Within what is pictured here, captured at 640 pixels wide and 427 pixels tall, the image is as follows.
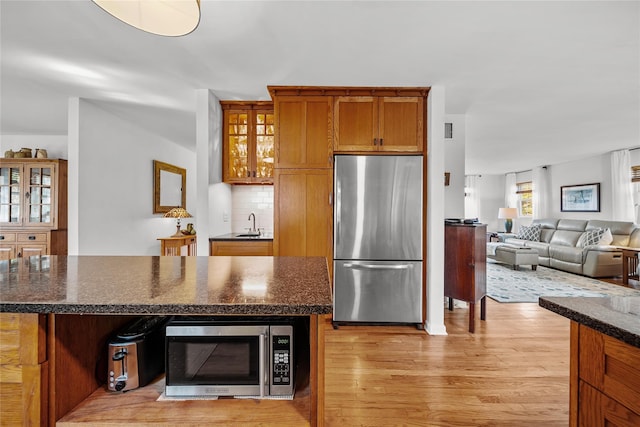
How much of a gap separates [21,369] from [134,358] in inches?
11.6

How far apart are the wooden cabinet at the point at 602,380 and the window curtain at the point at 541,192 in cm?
857

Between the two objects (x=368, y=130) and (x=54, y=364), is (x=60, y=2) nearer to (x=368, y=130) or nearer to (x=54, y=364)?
(x=54, y=364)

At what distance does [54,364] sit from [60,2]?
2053 millimetres

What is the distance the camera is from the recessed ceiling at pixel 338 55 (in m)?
1.90

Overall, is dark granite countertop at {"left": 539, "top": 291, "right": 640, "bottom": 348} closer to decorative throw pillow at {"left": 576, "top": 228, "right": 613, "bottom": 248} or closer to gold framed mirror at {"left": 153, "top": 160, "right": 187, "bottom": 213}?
gold framed mirror at {"left": 153, "top": 160, "right": 187, "bottom": 213}

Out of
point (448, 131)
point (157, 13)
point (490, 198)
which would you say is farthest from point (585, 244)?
point (157, 13)

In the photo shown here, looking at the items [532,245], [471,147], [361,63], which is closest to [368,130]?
[361,63]

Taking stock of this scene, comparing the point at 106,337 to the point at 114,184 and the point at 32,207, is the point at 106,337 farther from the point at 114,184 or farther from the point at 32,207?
the point at 32,207

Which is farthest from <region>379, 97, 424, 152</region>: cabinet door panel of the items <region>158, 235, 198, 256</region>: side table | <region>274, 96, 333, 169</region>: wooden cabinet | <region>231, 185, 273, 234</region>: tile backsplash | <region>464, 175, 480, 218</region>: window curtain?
<region>464, 175, 480, 218</region>: window curtain

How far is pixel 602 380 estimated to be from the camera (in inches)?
34.1

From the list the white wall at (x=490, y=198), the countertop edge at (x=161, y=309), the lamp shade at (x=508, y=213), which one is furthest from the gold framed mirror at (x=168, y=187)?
the white wall at (x=490, y=198)

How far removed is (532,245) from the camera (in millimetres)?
6711

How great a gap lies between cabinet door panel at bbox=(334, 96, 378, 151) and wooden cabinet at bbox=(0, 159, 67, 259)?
3717 mm

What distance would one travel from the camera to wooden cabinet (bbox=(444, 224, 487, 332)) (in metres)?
3.07
